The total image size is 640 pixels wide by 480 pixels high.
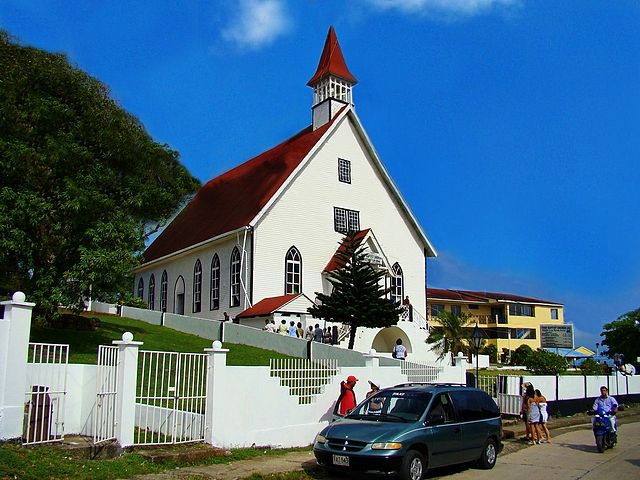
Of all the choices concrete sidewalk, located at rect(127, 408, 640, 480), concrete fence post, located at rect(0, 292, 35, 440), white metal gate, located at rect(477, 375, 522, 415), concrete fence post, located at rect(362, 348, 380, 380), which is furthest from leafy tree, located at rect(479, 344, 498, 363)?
concrete fence post, located at rect(0, 292, 35, 440)

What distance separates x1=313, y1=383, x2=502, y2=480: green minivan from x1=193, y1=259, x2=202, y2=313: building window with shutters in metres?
26.0

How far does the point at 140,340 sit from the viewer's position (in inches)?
949

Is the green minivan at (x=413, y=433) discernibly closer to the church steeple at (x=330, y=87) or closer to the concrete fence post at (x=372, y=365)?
the concrete fence post at (x=372, y=365)

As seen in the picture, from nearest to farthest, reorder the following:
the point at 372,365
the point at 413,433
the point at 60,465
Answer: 1. the point at 60,465
2. the point at 413,433
3. the point at 372,365

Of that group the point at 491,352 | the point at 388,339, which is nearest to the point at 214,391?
the point at 388,339

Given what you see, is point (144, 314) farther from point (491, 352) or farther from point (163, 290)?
point (491, 352)

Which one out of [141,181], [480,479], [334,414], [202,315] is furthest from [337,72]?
[480,479]

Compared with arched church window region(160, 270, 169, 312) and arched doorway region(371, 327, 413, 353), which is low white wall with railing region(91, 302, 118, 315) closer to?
arched church window region(160, 270, 169, 312)

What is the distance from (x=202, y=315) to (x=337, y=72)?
15.8 m

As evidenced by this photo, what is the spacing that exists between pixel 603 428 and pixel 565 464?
2.31 metres

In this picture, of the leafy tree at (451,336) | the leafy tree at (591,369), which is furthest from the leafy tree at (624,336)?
the leafy tree at (591,369)

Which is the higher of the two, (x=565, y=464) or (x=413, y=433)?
(x=413, y=433)

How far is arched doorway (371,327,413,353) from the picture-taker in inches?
1339

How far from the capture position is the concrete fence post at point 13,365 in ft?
32.3
